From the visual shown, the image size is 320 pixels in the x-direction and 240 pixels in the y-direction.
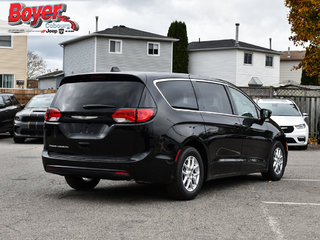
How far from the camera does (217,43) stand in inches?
2170

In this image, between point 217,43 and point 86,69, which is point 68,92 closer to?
point 86,69

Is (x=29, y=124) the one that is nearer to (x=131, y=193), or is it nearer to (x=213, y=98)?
(x=131, y=193)

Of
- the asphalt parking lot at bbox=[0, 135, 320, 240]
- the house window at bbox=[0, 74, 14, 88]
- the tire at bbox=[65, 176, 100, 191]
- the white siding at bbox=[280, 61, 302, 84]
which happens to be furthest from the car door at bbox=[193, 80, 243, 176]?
the white siding at bbox=[280, 61, 302, 84]

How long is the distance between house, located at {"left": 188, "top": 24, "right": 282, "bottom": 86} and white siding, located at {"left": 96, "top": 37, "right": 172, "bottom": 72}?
756 cm

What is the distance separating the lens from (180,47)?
176 ft

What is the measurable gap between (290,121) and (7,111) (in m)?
10.1

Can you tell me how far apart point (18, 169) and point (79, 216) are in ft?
16.6

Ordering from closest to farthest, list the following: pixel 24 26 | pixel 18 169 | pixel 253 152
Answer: pixel 253 152 → pixel 18 169 → pixel 24 26

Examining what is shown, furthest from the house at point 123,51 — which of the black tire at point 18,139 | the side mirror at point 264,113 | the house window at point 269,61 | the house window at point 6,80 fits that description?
the side mirror at point 264,113

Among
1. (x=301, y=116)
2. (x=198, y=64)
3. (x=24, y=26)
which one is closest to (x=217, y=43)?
(x=198, y=64)

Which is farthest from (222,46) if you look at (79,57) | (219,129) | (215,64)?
(219,129)

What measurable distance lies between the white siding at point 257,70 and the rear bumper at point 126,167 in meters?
45.3

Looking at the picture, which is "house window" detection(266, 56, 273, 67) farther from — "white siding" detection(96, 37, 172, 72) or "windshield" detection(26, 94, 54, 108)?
"windshield" detection(26, 94, 54, 108)

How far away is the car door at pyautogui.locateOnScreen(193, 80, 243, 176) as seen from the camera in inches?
309
